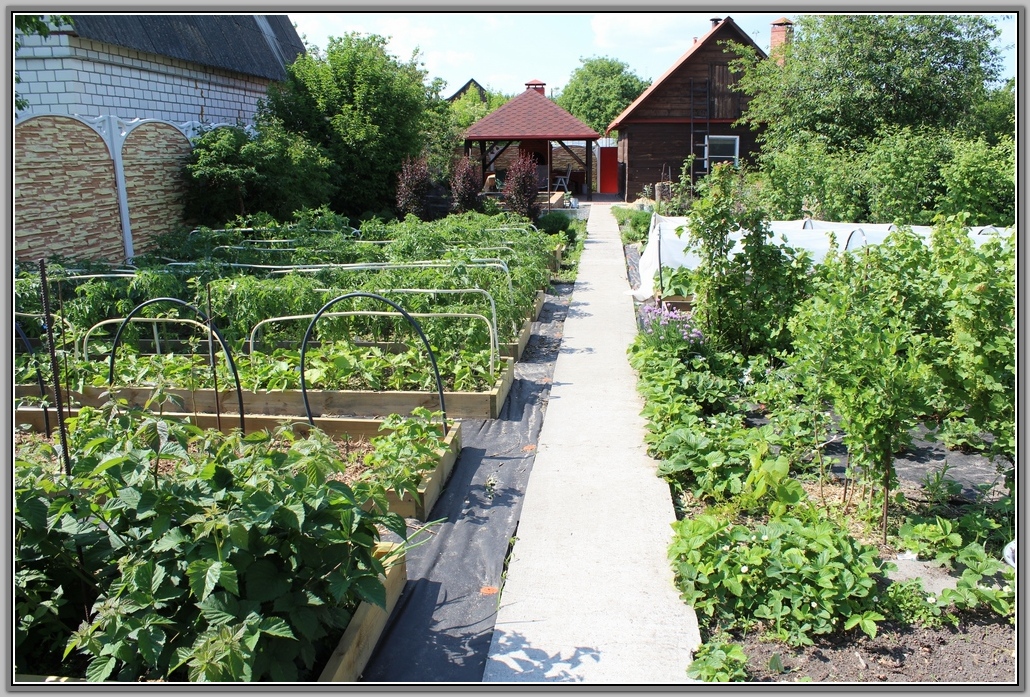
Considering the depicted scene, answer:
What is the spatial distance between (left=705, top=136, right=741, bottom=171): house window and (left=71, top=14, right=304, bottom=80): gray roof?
47.7 ft

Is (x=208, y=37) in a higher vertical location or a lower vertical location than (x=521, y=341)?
higher

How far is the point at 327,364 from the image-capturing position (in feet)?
22.0

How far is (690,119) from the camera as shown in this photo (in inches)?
1069

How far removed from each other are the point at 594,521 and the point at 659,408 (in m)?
1.44

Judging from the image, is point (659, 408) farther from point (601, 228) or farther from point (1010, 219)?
point (601, 228)

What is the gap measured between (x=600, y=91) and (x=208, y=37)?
5068cm

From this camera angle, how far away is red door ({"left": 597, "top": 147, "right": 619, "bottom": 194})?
3566 centimetres

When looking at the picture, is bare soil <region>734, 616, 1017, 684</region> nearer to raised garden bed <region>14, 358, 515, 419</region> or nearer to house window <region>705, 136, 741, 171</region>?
raised garden bed <region>14, 358, 515, 419</region>

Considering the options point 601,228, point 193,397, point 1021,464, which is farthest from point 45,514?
point 601,228

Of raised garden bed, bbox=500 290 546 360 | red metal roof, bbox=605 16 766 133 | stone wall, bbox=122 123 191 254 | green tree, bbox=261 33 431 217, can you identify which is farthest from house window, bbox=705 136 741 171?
raised garden bed, bbox=500 290 546 360

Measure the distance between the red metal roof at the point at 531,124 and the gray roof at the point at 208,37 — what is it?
6956 mm

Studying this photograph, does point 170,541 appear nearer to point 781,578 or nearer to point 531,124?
point 781,578

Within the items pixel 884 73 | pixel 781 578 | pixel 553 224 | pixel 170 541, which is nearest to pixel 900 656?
pixel 781 578

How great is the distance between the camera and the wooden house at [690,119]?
26.6m
